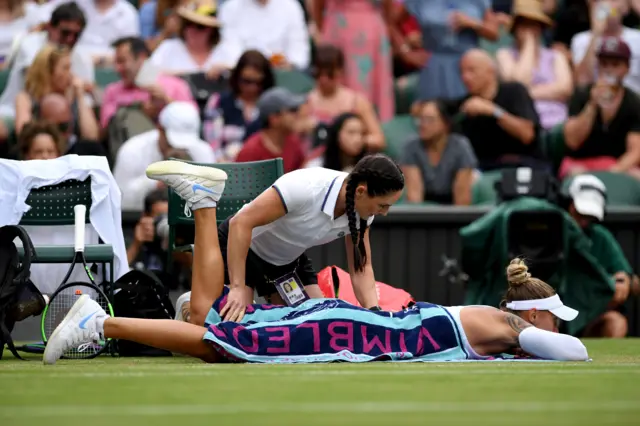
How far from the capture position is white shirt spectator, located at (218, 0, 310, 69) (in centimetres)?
1286

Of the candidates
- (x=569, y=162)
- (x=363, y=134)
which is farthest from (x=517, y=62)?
(x=363, y=134)

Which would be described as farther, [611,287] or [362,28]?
[362,28]

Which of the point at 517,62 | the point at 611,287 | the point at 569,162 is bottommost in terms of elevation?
the point at 611,287

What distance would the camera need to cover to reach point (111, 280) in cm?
786

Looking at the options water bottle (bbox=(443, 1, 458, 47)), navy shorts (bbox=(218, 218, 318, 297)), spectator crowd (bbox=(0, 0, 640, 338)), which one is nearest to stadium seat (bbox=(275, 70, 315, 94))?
spectator crowd (bbox=(0, 0, 640, 338))

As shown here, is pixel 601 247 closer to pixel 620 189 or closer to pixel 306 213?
pixel 620 189

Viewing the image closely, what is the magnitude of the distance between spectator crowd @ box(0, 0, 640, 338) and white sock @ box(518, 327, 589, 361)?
405 cm

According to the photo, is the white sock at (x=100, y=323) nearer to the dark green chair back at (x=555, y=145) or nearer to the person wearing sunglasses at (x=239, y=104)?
the person wearing sunglasses at (x=239, y=104)

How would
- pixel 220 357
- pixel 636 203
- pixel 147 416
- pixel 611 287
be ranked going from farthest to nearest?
pixel 636 203 → pixel 611 287 → pixel 220 357 → pixel 147 416

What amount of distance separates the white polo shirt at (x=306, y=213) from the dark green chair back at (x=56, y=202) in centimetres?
139

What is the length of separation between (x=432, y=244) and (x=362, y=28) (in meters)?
2.72

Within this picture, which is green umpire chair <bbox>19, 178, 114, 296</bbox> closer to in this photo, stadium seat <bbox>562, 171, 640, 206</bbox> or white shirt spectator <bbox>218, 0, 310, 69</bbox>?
stadium seat <bbox>562, 171, 640, 206</bbox>

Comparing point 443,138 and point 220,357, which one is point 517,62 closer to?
point 443,138

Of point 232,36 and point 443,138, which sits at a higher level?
point 232,36
